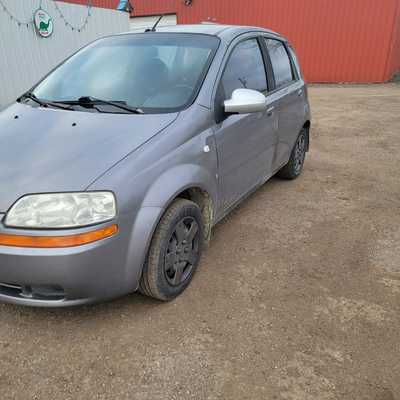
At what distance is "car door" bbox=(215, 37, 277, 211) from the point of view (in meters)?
2.81

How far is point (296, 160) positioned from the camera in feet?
Result: 15.3

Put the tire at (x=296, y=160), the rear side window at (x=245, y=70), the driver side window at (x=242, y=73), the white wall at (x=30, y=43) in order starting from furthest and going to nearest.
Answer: the white wall at (x=30, y=43)
the tire at (x=296, y=160)
the rear side window at (x=245, y=70)
the driver side window at (x=242, y=73)

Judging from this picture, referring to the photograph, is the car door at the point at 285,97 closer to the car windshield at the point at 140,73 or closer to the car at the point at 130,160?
the car at the point at 130,160

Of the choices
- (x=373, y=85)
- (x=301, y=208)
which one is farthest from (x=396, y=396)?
(x=373, y=85)

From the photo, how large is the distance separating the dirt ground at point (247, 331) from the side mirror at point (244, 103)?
1109mm

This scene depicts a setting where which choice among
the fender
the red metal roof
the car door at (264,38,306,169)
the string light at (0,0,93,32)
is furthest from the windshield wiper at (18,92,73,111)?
the red metal roof

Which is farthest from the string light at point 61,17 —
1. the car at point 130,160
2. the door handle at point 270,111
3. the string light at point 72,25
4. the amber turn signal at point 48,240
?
the amber turn signal at point 48,240

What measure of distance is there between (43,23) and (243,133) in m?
7.47

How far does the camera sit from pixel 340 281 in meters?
2.75

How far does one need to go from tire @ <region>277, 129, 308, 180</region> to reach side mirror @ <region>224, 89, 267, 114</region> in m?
1.89

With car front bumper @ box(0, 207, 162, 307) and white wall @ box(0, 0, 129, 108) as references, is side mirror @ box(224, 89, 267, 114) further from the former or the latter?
white wall @ box(0, 0, 129, 108)

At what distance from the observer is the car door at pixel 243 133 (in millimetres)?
2808

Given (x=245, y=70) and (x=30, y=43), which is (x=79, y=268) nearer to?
(x=245, y=70)

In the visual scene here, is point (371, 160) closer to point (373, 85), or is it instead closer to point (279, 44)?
point (279, 44)
